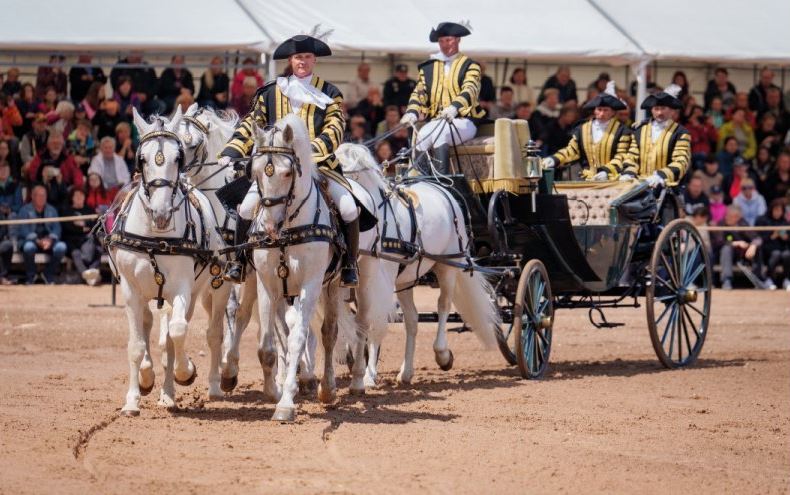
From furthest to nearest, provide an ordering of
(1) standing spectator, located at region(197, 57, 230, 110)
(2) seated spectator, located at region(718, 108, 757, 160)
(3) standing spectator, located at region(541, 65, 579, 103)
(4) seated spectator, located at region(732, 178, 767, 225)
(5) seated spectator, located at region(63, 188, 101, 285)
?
1. (2) seated spectator, located at region(718, 108, 757, 160)
2. (3) standing spectator, located at region(541, 65, 579, 103)
3. (4) seated spectator, located at region(732, 178, 767, 225)
4. (1) standing spectator, located at region(197, 57, 230, 110)
5. (5) seated spectator, located at region(63, 188, 101, 285)

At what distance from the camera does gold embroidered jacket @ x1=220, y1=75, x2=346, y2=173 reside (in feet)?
29.4

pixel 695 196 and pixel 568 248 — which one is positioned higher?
pixel 695 196

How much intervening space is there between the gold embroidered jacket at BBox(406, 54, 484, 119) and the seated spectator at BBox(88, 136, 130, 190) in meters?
6.42

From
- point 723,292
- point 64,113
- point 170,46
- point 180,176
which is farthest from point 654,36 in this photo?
point 180,176

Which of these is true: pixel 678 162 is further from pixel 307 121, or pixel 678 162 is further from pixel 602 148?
pixel 307 121

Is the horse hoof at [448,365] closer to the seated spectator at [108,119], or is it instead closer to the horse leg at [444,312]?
the horse leg at [444,312]

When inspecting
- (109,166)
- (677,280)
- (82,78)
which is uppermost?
(82,78)

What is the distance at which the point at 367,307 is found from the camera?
960 cm

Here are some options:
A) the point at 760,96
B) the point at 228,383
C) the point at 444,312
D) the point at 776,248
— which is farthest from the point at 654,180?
the point at 760,96

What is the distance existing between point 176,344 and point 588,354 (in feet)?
16.9

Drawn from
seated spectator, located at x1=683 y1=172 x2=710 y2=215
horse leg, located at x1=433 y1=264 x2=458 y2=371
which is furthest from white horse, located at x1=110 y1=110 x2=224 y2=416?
seated spectator, located at x1=683 y1=172 x2=710 y2=215

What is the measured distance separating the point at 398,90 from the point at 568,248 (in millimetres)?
7955

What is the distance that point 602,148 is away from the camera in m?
12.2

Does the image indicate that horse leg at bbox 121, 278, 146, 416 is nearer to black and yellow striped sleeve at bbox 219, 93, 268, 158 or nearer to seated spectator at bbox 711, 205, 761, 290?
black and yellow striped sleeve at bbox 219, 93, 268, 158
